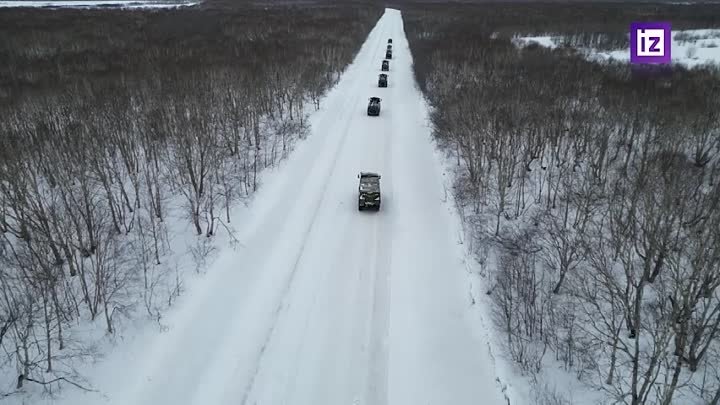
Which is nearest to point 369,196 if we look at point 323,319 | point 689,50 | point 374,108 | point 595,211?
point 323,319

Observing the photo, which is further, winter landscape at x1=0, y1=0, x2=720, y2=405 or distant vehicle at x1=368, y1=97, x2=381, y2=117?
distant vehicle at x1=368, y1=97, x2=381, y2=117

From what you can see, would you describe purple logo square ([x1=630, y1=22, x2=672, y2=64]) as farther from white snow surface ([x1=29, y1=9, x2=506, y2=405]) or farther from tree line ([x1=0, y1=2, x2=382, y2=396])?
tree line ([x1=0, y1=2, x2=382, y2=396])

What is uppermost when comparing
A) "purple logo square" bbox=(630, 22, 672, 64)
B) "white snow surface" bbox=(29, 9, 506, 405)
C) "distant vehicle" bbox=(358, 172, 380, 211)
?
"purple logo square" bbox=(630, 22, 672, 64)

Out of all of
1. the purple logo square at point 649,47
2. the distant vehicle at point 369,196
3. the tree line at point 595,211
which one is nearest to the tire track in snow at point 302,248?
the distant vehicle at point 369,196

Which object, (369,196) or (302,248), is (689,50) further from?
(302,248)

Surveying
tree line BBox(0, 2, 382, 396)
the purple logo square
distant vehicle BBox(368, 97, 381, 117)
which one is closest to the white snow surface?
tree line BBox(0, 2, 382, 396)

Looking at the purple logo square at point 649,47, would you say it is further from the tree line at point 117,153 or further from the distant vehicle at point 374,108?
the tree line at point 117,153
